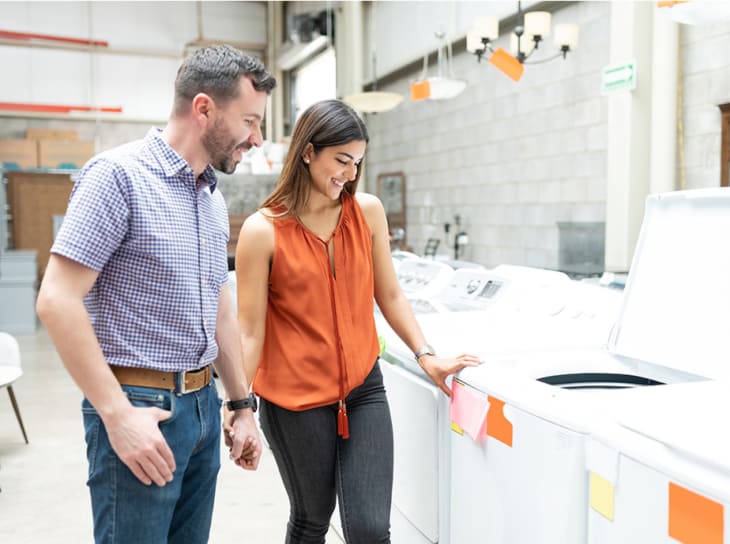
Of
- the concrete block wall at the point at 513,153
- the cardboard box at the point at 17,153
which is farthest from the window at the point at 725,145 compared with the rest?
the cardboard box at the point at 17,153

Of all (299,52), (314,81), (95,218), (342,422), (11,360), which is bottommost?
(11,360)

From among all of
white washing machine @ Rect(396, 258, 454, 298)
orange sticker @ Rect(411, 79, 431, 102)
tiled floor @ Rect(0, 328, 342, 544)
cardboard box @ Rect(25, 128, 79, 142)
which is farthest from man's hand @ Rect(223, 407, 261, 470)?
cardboard box @ Rect(25, 128, 79, 142)

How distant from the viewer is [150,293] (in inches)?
48.1

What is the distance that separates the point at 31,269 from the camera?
8.38m

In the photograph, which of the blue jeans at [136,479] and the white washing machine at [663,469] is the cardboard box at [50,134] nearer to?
the blue jeans at [136,479]

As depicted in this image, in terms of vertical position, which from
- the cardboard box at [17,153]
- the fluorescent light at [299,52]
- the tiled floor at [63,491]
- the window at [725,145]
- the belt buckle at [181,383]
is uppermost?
Answer: the fluorescent light at [299,52]

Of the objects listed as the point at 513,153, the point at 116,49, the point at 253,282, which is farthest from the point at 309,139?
the point at 116,49

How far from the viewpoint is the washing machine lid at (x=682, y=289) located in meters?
1.73

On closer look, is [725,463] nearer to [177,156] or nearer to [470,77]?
[177,156]

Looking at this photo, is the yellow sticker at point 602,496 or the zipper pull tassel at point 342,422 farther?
the zipper pull tassel at point 342,422

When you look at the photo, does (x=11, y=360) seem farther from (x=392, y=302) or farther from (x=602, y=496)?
(x=602, y=496)

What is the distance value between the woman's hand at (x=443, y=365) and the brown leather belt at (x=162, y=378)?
705mm

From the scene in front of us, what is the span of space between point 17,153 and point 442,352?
1097 cm

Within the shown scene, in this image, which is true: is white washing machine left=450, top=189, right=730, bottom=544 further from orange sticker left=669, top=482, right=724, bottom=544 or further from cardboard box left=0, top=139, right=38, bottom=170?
cardboard box left=0, top=139, right=38, bottom=170
